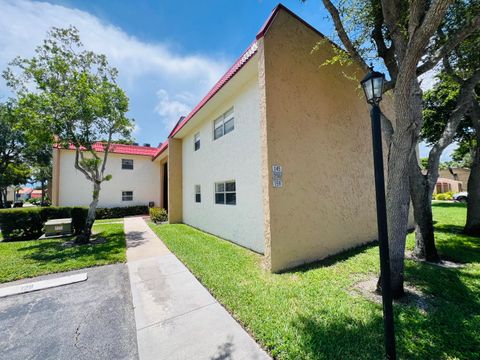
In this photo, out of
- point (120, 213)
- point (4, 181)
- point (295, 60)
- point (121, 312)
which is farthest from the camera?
point (4, 181)

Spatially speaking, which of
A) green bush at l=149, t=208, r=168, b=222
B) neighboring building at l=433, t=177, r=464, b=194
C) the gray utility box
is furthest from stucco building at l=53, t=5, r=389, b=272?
neighboring building at l=433, t=177, r=464, b=194

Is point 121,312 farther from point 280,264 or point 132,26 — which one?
point 132,26

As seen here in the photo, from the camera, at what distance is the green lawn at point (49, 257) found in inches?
215

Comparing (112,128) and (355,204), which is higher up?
(112,128)

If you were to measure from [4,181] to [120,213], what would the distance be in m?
20.5

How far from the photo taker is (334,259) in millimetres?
5812

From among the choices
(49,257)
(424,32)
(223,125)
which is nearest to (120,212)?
(49,257)

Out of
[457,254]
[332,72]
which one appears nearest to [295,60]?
[332,72]

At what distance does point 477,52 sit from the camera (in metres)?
5.96

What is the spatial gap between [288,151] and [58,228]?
35.1 ft

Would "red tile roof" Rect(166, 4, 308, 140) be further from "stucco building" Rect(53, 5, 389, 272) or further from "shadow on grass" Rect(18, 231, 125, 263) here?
"shadow on grass" Rect(18, 231, 125, 263)

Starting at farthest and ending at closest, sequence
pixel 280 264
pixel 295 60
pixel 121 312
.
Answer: pixel 295 60 < pixel 280 264 < pixel 121 312

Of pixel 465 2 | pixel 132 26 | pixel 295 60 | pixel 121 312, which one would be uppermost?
pixel 132 26

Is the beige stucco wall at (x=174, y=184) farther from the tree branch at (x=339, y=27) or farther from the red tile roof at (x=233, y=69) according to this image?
the tree branch at (x=339, y=27)
